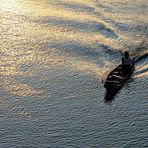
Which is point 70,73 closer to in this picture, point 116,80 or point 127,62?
point 116,80

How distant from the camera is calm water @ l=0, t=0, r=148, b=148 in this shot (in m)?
24.4

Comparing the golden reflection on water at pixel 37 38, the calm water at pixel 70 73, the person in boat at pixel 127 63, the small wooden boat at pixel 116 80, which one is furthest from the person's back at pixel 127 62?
the golden reflection on water at pixel 37 38

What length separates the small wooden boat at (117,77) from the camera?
92.9 feet

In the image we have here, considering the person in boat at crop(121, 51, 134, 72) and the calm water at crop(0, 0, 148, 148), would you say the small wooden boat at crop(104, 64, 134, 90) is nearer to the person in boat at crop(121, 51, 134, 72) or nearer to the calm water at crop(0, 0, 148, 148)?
the person in boat at crop(121, 51, 134, 72)

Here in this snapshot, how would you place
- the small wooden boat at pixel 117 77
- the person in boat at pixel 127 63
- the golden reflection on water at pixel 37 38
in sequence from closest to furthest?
the small wooden boat at pixel 117 77
the person in boat at pixel 127 63
the golden reflection on water at pixel 37 38

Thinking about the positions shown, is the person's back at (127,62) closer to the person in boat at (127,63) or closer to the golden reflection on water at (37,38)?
the person in boat at (127,63)

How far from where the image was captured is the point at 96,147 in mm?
23266

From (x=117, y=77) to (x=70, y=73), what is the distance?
356 cm

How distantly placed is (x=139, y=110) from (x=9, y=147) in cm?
807

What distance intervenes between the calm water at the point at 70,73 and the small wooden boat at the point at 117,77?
0.45 metres

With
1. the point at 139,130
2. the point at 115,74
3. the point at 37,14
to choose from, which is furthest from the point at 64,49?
the point at 139,130

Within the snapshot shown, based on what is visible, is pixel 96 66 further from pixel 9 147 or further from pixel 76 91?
pixel 9 147

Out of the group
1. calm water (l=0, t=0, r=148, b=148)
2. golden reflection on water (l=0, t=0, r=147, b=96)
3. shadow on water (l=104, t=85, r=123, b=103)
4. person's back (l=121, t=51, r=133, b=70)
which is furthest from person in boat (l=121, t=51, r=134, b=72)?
shadow on water (l=104, t=85, r=123, b=103)

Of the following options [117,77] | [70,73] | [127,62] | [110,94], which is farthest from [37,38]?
[110,94]
